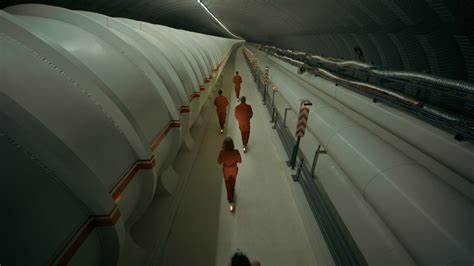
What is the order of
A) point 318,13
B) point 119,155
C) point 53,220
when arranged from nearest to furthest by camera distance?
point 53,220
point 119,155
point 318,13

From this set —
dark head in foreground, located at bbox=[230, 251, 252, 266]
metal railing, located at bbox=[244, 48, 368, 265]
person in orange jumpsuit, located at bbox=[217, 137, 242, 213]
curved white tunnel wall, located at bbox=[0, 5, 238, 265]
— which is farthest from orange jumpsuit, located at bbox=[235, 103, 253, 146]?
dark head in foreground, located at bbox=[230, 251, 252, 266]

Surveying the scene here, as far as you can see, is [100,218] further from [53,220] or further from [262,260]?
[262,260]

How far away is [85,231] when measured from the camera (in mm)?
1927

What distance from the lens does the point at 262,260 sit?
3936 millimetres

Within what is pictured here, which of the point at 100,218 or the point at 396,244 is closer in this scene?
the point at 100,218

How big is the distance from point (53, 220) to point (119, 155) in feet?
2.94

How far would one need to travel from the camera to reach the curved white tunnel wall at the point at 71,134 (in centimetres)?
154

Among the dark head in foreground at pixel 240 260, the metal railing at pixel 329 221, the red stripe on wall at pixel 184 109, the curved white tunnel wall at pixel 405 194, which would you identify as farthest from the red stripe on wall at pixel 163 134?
the metal railing at pixel 329 221

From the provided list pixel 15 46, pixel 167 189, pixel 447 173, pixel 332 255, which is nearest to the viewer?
pixel 15 46

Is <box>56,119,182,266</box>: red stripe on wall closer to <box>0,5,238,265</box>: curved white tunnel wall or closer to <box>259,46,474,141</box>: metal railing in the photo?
<box>0,5,238,265</box>: curved white tunnel wall

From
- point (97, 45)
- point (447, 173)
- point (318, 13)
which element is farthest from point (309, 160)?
point (318, 13)

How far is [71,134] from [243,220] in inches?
140

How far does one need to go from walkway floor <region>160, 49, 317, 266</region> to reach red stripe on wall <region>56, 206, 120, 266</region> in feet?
7.13

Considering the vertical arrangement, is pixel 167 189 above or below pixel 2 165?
below
